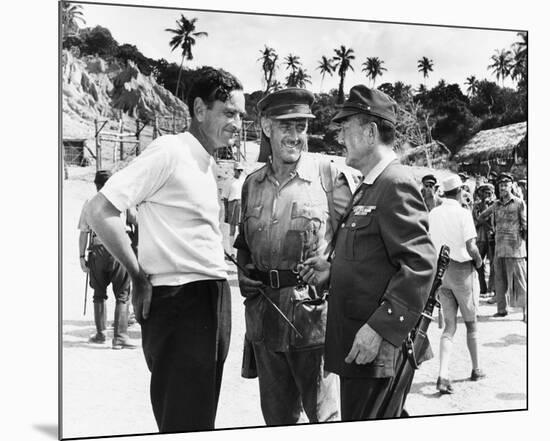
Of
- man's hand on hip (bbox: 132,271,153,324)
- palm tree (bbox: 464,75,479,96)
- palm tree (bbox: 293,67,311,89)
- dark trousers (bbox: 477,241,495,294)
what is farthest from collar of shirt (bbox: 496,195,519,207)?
man's hand on hip (bbox: 132,271,153,324)

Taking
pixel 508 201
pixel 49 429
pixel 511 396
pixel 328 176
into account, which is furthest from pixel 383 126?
pixel 49 429

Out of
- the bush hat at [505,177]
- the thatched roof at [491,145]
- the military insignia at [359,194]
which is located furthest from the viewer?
the bush hat at [505,177]

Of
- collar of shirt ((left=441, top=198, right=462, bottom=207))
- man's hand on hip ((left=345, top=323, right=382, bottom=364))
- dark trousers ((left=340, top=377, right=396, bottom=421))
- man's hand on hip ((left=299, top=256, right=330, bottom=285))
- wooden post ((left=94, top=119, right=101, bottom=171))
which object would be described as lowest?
dark trousers ((left=340, top=377, right=396, bottom=421))

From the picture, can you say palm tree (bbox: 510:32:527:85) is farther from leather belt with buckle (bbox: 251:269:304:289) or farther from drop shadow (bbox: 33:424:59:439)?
drop shadow (bbox: 33:424:59:439)

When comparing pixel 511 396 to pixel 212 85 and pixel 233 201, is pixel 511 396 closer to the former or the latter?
pixel 233 201

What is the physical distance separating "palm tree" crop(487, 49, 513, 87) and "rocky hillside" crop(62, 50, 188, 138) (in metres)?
2.28

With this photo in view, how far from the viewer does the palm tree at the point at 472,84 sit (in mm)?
6078

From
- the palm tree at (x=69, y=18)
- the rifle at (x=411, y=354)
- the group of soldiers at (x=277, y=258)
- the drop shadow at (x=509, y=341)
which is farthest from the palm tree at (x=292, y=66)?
the drop shadow at (x=509, y=341)

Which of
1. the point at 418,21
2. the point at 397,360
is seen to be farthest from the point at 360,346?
the point at 418,21

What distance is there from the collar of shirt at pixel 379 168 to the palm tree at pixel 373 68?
0.79 m

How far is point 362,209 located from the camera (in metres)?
4.90

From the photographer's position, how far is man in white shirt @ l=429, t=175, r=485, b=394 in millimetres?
5889

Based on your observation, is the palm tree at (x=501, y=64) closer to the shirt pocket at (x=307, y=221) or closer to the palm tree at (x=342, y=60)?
the palm tree at (x=342, y=60)

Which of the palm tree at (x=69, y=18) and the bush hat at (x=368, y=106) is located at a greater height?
the palm tree at (x=69, y=18)
